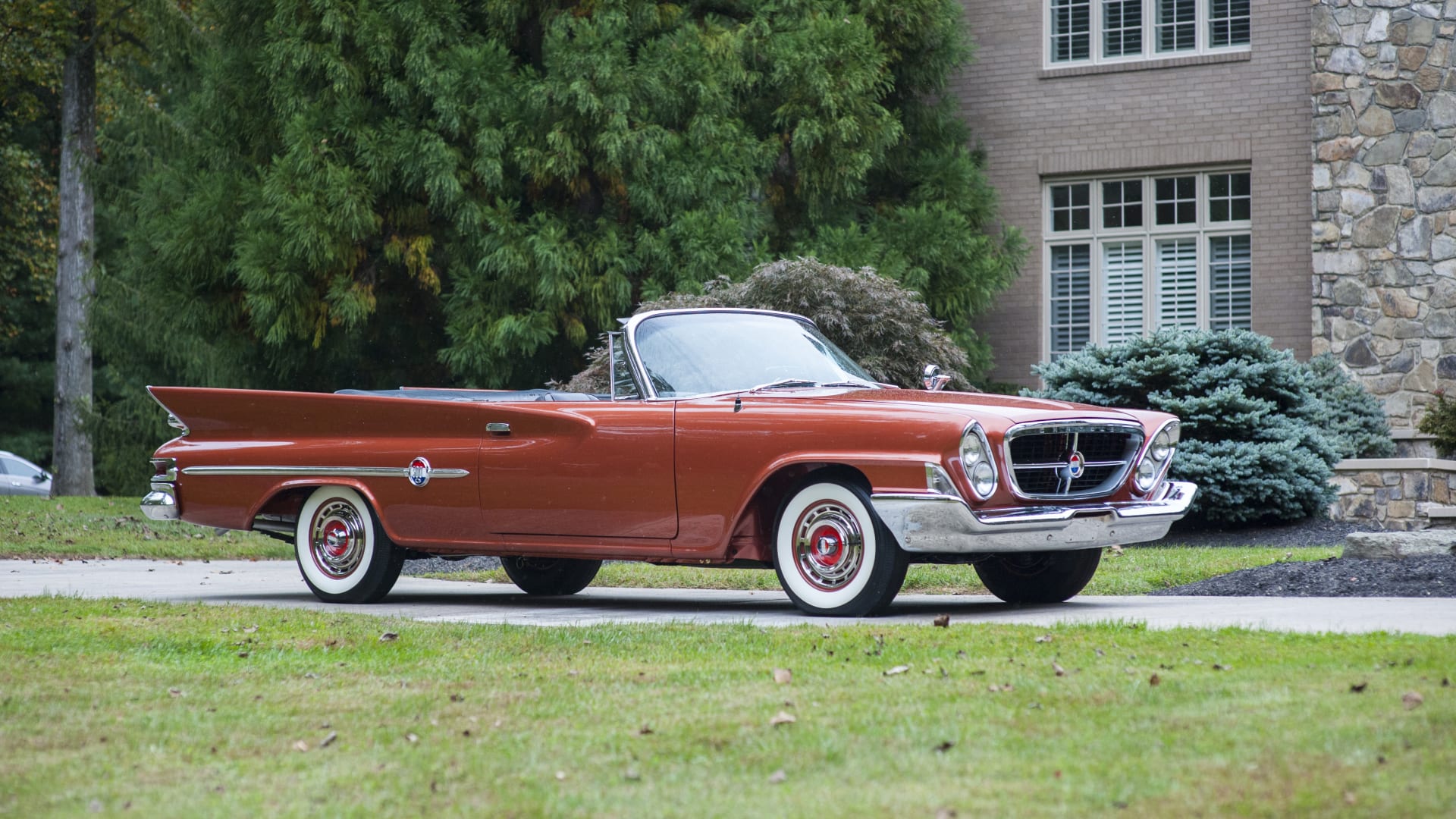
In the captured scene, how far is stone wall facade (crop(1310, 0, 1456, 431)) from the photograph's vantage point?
18.2m

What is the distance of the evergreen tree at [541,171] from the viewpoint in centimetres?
1811

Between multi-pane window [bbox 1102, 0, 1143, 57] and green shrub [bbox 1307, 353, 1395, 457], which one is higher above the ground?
multi-pane window [bbox 1102, 0, 1143, 57]

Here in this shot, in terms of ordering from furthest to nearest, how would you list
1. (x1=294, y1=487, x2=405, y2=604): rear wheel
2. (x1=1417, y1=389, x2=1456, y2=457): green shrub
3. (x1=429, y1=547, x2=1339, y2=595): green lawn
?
(x1=1417, y1=389, x2=1456, y2=457): green shrub → (x1=429, y1=547, x2=1339, y2=595): green lawn → (x1=294, y1=487, x2=405, y2=604): rear wheel

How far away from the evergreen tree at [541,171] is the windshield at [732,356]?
26.5 feet

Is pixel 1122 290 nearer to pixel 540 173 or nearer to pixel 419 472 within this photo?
pixel 540 173

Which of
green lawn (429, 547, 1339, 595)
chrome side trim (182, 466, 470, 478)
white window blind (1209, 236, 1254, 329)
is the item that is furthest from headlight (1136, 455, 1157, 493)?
white window blind (1209, 236, 1254, 329)

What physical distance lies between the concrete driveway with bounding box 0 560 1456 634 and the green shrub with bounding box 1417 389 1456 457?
7910 millimetres

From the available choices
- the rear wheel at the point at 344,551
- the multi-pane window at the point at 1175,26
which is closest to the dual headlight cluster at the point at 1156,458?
the rear wheel at the point at 344,551

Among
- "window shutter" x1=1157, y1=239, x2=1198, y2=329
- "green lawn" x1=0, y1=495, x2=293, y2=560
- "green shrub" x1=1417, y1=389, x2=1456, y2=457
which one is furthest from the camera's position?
"window shutter" x1=1157, y1=239, x2=1198, y2=329

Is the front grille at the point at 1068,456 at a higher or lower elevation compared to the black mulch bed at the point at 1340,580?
higher

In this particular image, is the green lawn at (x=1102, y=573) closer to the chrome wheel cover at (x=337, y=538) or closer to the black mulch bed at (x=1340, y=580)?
the black mulch bed at (x=1340, y=580)

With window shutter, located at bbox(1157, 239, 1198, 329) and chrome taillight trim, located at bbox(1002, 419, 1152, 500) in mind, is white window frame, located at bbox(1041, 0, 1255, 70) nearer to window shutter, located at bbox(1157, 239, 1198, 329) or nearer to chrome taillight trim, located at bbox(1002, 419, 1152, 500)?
window shutter, located at bbox(1157, 239, 1198, 329)

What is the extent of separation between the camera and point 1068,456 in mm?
8344

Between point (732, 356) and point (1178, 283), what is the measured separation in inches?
470
